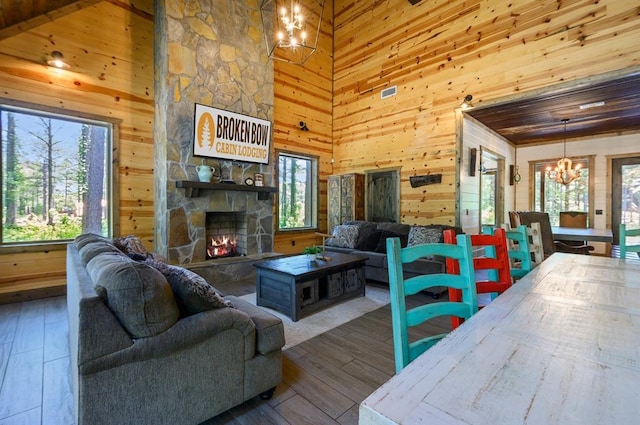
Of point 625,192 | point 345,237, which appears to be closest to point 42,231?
point 345,237

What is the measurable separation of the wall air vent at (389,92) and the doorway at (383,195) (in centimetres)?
153

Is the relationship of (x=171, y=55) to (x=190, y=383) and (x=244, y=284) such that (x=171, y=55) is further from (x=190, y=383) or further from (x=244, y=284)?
(x=190, y=383)

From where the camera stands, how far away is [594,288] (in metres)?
1.47

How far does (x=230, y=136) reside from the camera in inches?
190

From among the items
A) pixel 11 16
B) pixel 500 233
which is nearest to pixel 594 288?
pixel 500 233

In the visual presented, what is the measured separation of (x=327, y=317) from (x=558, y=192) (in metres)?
7.70

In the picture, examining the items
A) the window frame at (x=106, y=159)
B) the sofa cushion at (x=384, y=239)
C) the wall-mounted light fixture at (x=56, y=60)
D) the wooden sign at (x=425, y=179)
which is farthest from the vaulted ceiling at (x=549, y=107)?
the sofa cushion at (x=384, y=239)

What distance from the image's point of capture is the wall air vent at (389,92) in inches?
237

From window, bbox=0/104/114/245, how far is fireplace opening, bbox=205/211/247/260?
143 centimetres

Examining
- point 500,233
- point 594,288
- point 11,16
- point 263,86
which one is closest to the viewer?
point 594,288

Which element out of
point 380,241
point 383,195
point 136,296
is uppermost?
point 383,195

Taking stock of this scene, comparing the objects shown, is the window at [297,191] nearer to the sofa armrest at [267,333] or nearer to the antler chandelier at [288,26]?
the antler chandelier at [288,26]

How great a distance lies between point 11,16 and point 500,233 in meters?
5.46

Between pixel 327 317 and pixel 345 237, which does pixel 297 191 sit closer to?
pixel 345 237
